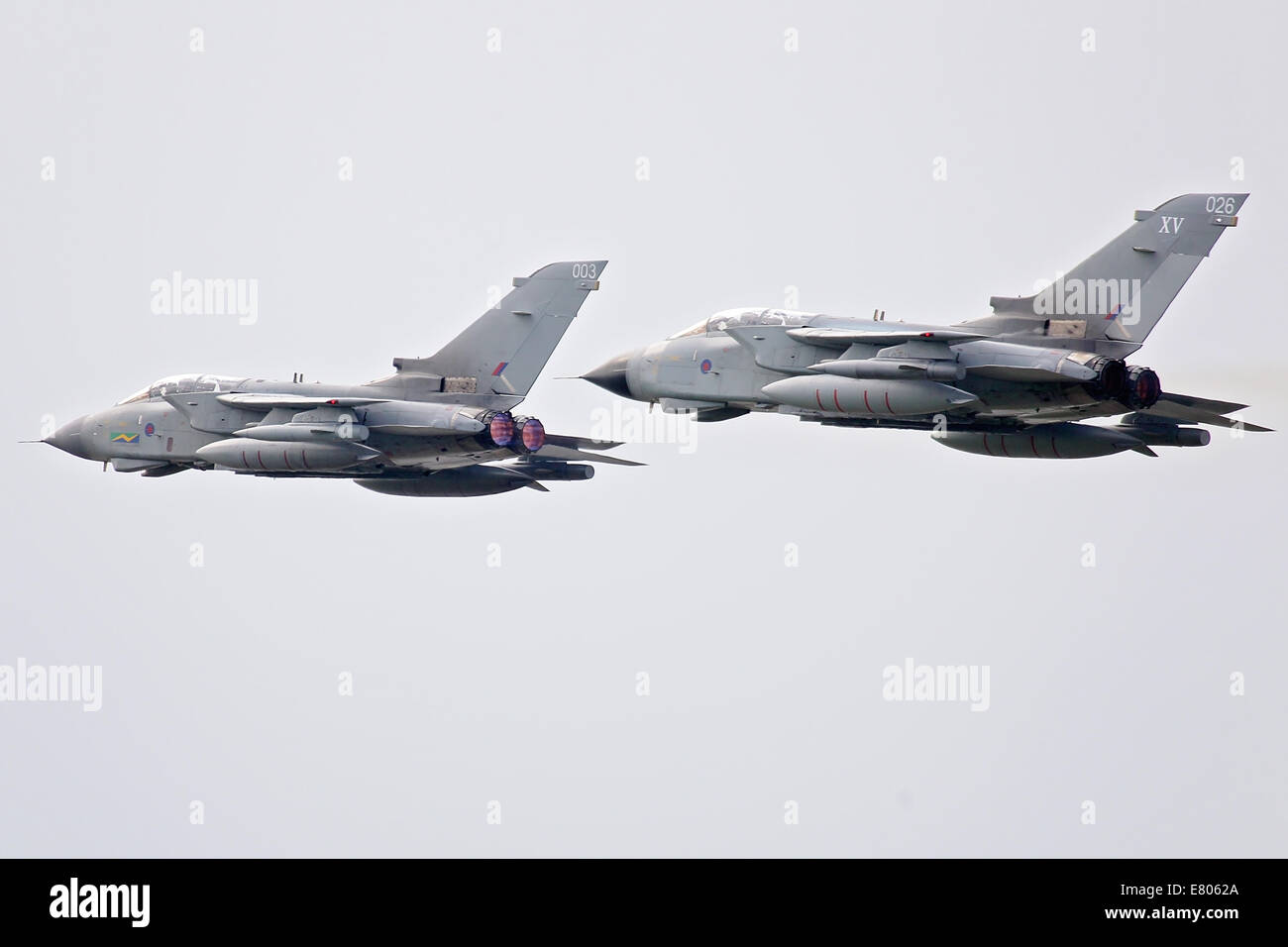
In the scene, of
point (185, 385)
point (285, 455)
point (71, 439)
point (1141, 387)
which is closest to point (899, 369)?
point (1141, 387)

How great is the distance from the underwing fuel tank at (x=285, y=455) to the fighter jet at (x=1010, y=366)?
6869mm

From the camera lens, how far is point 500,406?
5572 centimetres

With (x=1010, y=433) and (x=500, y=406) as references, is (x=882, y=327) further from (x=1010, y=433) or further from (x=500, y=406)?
(x=500, y=406)

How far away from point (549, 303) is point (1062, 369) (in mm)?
11424

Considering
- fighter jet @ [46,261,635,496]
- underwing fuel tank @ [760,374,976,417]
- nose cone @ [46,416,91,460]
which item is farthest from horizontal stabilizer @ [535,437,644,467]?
nose cone @ [46,416,91,460]

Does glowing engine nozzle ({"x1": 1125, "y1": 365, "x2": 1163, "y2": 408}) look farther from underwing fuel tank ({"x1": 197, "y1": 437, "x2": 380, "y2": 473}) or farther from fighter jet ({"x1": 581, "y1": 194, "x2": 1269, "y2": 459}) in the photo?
underwing fuel tank ({"x1": 197, "y1": 437, "x2": 380, "y2": 473})

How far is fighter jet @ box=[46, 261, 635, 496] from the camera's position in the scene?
54219 millimetres

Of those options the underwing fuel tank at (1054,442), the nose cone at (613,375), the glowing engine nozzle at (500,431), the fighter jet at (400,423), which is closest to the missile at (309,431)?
the fighter jet at (400,423)

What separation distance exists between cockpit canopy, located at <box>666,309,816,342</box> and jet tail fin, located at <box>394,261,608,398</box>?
7.54 feet

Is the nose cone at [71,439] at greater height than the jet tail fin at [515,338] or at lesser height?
lesser

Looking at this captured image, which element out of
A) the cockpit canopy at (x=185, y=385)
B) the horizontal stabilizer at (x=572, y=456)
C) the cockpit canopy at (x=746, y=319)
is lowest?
the horizontal stabilizer at (x=572, y=456)

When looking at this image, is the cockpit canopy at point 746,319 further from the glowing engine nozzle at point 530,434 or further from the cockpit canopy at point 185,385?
the cockpit canopy at point 185,385

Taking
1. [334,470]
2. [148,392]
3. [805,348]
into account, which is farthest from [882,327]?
[148,392]

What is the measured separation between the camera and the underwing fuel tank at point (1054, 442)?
55000 mm
